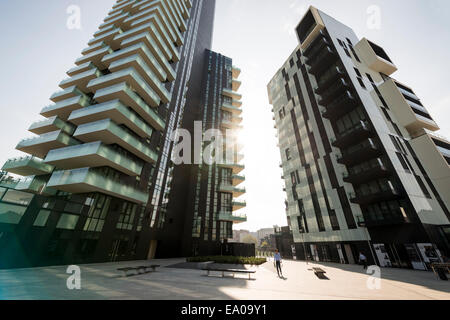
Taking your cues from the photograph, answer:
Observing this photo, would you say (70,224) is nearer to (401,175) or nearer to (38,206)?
(38,206)

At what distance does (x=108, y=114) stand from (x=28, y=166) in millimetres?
12187

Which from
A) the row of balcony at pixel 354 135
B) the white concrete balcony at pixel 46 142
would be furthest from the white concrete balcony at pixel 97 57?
the row of balcony at pixel 354 135

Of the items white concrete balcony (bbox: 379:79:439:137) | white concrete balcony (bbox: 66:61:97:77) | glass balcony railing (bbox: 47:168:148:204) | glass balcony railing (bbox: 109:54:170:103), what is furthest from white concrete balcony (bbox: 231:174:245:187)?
white concrete balcony (bbox: 66:61:97:77)

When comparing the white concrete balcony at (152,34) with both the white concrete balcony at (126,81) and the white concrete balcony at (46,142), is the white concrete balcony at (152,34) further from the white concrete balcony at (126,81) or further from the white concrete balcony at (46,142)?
the white concrete balcony at (46,142)

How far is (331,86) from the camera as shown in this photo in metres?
28.9

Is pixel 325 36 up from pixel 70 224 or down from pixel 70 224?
up

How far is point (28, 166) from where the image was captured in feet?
68.0

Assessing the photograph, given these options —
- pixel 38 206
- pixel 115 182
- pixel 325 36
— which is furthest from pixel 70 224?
pixel 325 36

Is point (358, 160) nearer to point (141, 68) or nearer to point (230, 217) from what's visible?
point (230, 217)

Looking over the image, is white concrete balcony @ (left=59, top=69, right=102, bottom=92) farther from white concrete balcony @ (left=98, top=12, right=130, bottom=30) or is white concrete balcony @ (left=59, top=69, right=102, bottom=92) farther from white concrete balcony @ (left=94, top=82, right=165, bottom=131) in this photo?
white concrete balcony @ (left=98, top=12, right=130, bottom=30)

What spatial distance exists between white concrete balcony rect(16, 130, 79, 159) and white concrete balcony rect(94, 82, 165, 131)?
20.1ft

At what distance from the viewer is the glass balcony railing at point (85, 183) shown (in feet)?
53.4

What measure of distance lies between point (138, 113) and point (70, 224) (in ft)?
49.9

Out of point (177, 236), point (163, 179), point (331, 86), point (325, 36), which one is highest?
point (325, 36)
